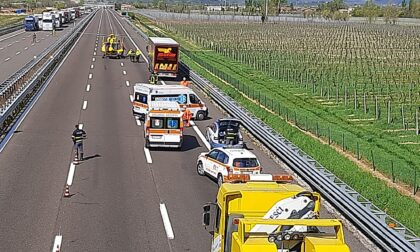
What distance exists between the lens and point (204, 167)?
2417cm

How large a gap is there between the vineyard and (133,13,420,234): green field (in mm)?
56

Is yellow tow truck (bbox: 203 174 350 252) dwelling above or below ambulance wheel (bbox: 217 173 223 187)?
above

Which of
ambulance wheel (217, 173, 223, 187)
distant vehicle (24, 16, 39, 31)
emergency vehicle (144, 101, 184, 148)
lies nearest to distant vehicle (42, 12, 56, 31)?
distant vehicle (24, 16, 39, 31)

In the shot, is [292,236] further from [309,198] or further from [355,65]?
[355,65]

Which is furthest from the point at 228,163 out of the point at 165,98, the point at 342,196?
the point at 165,98

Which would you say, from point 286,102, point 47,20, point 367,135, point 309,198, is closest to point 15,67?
point 286,102

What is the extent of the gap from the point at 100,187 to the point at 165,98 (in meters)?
13.8

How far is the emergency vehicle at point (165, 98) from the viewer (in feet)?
115

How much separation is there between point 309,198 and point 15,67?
159 ft

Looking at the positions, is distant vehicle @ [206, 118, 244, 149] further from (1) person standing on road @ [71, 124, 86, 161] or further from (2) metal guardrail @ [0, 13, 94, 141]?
(2) metal guardrail @ [0, 13, 94, 141]

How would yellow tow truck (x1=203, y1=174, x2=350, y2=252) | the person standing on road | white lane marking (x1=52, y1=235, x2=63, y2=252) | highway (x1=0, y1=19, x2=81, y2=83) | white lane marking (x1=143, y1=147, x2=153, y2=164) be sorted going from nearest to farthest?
1. yellow tow truck (x1=203, y1=174, x2=350, y2=252)
2. white lane marking (x1=52, y1=235, x2=63, y2=252)
3. the person standing on road
4. white lane marking (x1=143, y1=147, x2=153, y2=164)
5. highway (x1=0, y1=19, x2=81, y2=83)

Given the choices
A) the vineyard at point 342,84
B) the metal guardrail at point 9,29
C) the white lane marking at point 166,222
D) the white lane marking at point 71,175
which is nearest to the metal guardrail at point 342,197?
the vineyard at point 342,84

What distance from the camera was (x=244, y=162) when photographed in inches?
906

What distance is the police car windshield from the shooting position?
22766mm
